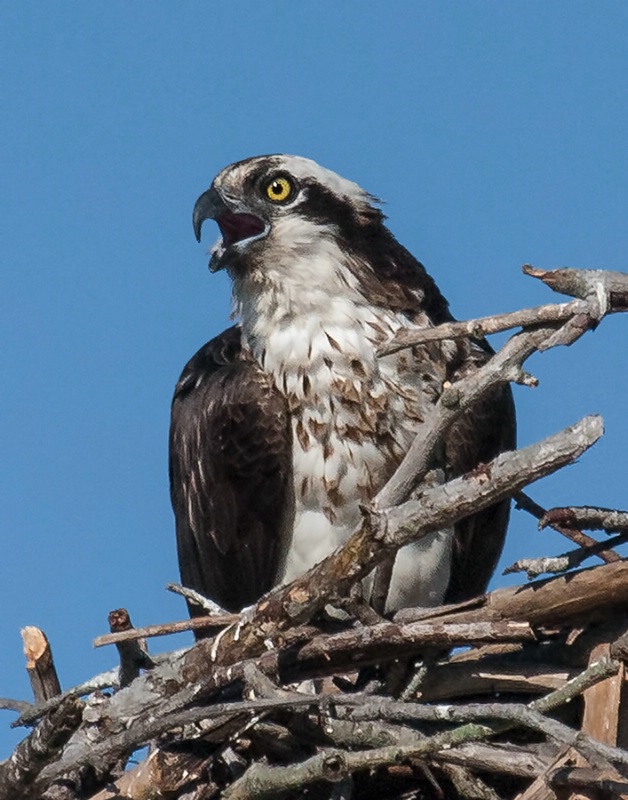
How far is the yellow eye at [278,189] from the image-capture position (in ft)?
19.9

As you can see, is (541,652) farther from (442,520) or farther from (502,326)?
(502,326)

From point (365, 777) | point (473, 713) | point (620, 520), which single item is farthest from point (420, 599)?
point (473, 713)

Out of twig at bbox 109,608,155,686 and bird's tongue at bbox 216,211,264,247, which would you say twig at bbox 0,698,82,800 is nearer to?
twig at bbox 109,608,155,686

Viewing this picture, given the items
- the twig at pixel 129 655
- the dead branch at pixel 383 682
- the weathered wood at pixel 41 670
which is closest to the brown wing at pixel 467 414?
the dead branch at pixel 383 682

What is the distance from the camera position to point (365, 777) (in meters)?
5.07

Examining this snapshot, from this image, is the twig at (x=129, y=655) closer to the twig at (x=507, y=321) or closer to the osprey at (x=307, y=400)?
the osprey at (x=307, y=400)

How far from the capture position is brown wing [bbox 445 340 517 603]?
231 inches

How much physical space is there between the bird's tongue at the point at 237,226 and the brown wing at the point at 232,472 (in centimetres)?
35

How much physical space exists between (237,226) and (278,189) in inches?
8.6

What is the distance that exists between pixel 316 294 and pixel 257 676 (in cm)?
179

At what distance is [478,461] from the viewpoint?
5.90 metres

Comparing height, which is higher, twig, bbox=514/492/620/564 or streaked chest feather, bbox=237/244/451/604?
streaked chest feather, bbox=237/244/451/604

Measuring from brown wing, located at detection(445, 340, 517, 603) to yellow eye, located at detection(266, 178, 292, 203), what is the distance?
34.9 inches

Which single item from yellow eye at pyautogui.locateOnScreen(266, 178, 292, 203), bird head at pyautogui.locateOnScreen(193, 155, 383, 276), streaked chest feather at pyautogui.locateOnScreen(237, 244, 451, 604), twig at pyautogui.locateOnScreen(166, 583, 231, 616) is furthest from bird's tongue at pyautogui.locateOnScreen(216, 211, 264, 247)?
twig at pyautogui.locateOnScreen(166, 583, 231, 616)
